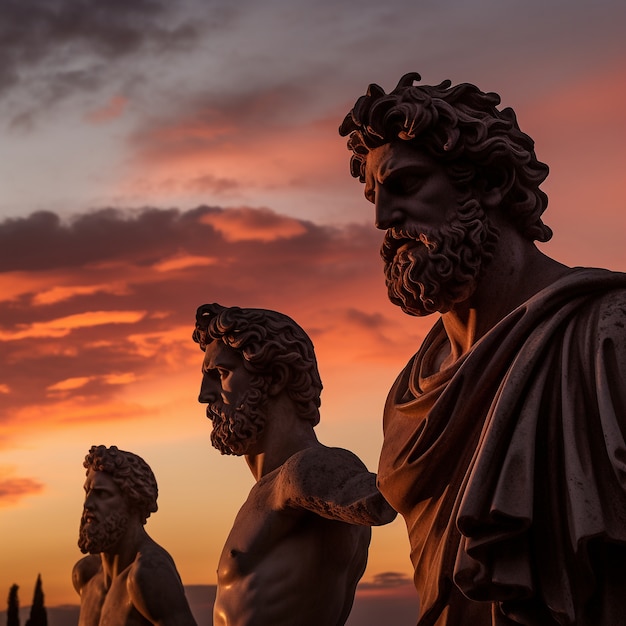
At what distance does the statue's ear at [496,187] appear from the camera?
20.5 ft

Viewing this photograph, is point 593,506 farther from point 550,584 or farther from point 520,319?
point 520,319

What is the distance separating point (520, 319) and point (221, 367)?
392 cm

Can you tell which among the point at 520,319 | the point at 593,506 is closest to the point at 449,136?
the point at 520,319

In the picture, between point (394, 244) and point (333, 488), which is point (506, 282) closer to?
point (394, 244)

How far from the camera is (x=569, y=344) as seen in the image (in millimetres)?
5766

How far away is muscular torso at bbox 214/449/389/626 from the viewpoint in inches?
342

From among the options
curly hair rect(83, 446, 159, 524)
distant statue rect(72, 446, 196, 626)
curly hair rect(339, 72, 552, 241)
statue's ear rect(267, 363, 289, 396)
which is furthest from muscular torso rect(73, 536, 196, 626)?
curly hair rect(339, 72, 552, 241)

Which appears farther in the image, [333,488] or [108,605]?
[108,605]

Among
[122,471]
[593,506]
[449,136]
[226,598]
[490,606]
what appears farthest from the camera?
[122,471]

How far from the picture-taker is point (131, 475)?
12906 mm

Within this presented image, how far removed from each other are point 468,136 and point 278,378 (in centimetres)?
355

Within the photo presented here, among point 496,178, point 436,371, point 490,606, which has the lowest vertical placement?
point 490,606

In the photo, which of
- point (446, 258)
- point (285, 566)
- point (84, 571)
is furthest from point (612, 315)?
point (84, 571)

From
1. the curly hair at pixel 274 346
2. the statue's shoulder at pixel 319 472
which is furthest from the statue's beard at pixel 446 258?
the curly hair at pixel 274 346
